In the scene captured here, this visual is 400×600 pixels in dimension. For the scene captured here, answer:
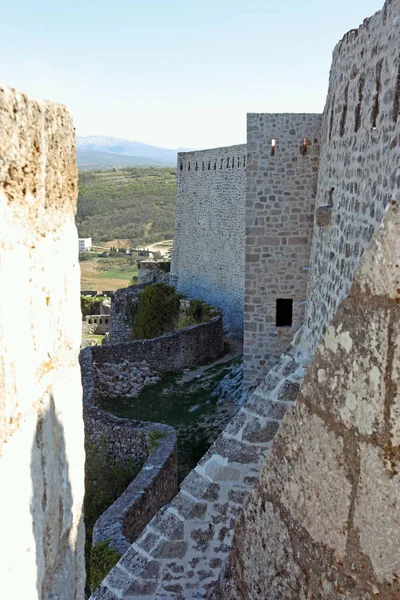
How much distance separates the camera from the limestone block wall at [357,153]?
4137 mm

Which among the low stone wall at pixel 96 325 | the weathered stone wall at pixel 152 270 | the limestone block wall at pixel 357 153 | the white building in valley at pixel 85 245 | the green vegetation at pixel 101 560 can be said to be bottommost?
the low stone wall at pixel 96 325

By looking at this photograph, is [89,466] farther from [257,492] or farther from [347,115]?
[257,492]

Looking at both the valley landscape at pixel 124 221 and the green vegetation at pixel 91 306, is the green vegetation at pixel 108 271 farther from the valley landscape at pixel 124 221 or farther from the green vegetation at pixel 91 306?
the green vegetation at pixel 91 306

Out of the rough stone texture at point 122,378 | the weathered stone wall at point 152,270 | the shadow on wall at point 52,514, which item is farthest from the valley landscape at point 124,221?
the shadow on wall at point 52,514

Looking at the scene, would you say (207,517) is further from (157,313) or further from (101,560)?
(157,313)

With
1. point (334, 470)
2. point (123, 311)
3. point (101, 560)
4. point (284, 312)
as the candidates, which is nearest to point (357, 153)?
point (334, 470)

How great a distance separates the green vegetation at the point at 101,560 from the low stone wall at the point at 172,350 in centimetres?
946

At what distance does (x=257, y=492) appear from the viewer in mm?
2355

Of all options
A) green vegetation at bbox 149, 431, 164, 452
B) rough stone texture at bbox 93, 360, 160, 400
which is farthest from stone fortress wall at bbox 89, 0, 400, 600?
rough stone texture at bbox 93, 360, 160, 400

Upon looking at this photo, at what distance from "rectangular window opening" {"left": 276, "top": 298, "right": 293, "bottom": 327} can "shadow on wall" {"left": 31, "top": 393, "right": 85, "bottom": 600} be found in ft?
31.1

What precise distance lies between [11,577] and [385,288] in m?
1.17

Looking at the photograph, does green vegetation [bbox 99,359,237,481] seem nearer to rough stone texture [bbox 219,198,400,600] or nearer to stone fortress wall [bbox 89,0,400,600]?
stone fortress wall [bbox 89,0,400,600]

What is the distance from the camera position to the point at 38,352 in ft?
5.70

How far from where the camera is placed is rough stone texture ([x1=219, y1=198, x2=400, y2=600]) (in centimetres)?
170
